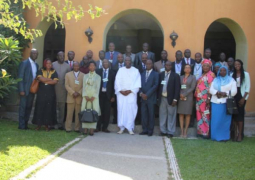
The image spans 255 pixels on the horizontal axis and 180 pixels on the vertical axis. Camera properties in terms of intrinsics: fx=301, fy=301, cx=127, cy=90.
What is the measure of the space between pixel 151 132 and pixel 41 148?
316 cm

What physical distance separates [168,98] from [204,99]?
0.94 m

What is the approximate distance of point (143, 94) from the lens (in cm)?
809

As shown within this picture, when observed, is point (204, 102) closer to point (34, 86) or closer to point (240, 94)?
Result: point (240, 94)

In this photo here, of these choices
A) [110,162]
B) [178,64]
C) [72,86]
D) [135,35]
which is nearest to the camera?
[110,162]

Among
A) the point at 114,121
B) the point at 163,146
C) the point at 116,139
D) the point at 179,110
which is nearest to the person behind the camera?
the point at 163,146

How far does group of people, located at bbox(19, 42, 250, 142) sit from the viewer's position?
786cm

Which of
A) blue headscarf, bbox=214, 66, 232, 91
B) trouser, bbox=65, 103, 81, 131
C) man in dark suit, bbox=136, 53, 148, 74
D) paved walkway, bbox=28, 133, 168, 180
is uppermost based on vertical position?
man in dark suit, bbox=136, 53, 148, 74

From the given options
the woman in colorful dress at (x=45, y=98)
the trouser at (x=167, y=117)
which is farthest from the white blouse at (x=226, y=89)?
the woman in colorful dress at (x=45, y=98)

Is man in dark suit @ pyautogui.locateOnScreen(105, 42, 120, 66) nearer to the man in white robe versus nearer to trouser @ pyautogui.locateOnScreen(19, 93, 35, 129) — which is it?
the man in white robe

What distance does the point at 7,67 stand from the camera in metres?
9.14

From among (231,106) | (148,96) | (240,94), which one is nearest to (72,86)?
(148,96)

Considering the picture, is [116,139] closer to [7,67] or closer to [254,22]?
[7,67]

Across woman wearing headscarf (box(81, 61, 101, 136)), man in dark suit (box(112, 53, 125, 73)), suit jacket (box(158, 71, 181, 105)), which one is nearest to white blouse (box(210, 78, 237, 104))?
suit jacket (box(158, 71, 181, 105))

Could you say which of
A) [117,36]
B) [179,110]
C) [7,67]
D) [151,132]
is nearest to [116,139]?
[151,132]
